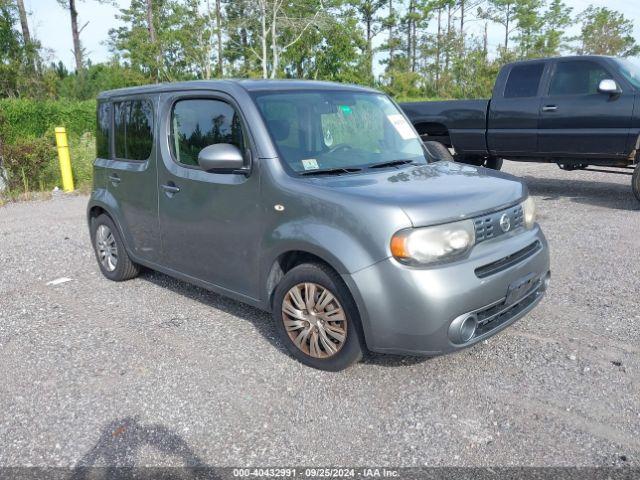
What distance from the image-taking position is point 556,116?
26.9 feet

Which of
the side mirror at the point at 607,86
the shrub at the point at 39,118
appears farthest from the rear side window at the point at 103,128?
the shrub at the point at 39,118

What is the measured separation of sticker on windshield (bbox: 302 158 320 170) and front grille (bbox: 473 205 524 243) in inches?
43.2

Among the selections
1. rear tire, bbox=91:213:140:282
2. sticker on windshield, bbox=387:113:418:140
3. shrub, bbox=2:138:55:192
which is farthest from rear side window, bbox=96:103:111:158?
shrub, bbox=2:138:55:192

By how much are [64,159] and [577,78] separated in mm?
9608

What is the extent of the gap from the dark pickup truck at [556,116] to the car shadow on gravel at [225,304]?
5733 mm

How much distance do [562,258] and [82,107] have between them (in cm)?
1511

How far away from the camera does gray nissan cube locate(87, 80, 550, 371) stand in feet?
9.75

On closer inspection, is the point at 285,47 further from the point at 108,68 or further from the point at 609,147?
the point at 609,147

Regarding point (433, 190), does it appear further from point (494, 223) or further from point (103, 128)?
point (103, 128)

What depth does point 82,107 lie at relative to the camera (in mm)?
16516

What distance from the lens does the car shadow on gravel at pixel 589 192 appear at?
335 inches

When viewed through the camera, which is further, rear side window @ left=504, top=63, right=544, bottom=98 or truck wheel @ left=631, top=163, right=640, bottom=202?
rear side window @ left=504, top=63, right=544, bottom=98

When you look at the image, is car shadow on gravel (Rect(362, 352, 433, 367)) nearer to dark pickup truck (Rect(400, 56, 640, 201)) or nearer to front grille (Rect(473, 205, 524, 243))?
front grille (Rect(473, 205, 524, 243))

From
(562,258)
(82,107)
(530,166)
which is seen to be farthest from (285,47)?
(562,258)
